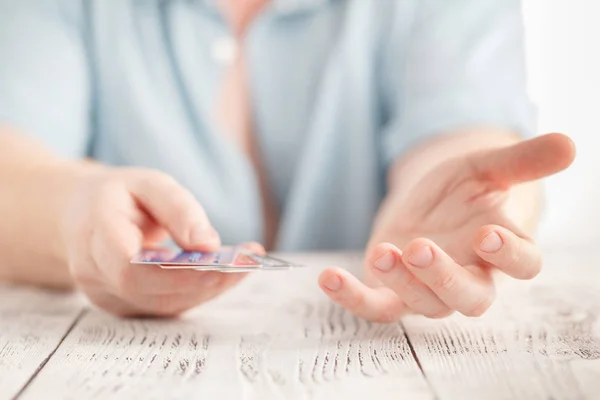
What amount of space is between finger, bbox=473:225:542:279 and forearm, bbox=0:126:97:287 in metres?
0.43

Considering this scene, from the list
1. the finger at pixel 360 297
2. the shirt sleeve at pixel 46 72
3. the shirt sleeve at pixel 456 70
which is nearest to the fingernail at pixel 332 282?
the finger at pixel 360 297

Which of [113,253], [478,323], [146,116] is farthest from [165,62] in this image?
[478,323]

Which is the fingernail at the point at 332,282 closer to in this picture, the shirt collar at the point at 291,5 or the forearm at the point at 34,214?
the forearm at the point at 34,214

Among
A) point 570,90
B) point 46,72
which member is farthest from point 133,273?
point 570,90

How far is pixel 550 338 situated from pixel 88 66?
2.92 ft

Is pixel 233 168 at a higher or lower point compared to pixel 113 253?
lower

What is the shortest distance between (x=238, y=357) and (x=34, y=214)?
1.31 ft

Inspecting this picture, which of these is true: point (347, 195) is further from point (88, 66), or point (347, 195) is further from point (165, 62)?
point (88, 66)

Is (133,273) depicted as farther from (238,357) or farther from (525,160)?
(525,160)

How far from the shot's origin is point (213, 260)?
606 mm

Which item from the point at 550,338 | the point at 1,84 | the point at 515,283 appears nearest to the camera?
the point at 550,338

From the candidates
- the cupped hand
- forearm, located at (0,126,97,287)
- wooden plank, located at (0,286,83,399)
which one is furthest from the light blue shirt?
the cupped hand

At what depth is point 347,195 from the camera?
1227 mm

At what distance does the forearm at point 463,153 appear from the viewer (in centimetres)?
78
